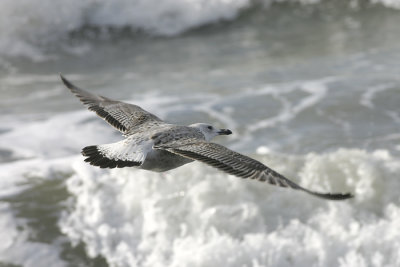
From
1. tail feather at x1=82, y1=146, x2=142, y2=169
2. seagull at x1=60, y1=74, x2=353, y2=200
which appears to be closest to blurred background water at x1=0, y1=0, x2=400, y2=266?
seagull at x1=60, y1=74, x2=353, y2=200

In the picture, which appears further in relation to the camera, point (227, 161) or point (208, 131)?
point (208, 131)


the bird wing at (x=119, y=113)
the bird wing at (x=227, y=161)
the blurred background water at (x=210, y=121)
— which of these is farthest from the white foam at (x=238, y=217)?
the bird wing at (x=227, y=161)

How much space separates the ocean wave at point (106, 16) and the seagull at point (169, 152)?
33.6 feet

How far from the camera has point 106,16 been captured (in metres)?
15.4

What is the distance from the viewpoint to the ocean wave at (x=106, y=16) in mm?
14414

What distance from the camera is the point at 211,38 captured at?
47.2 feet

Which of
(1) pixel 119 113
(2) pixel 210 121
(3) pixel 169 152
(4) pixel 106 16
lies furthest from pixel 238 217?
(4) pixel 106 16

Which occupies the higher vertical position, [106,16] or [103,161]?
[106,16]

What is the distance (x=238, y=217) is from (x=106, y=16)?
10444 mm

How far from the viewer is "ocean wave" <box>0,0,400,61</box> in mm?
14414

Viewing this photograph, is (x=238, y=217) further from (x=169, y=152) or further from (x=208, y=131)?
(x=169, y=152)

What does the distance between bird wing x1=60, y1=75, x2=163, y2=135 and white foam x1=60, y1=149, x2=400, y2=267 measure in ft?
4.89

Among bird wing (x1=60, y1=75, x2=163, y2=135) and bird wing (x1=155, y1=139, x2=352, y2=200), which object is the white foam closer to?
bird wing (x1=60, y1=75, x2=163, y2=135)

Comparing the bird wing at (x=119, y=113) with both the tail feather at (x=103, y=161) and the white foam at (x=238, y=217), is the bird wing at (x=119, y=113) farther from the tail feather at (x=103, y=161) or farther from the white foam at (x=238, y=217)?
the white foam at (x=238, y=217)
